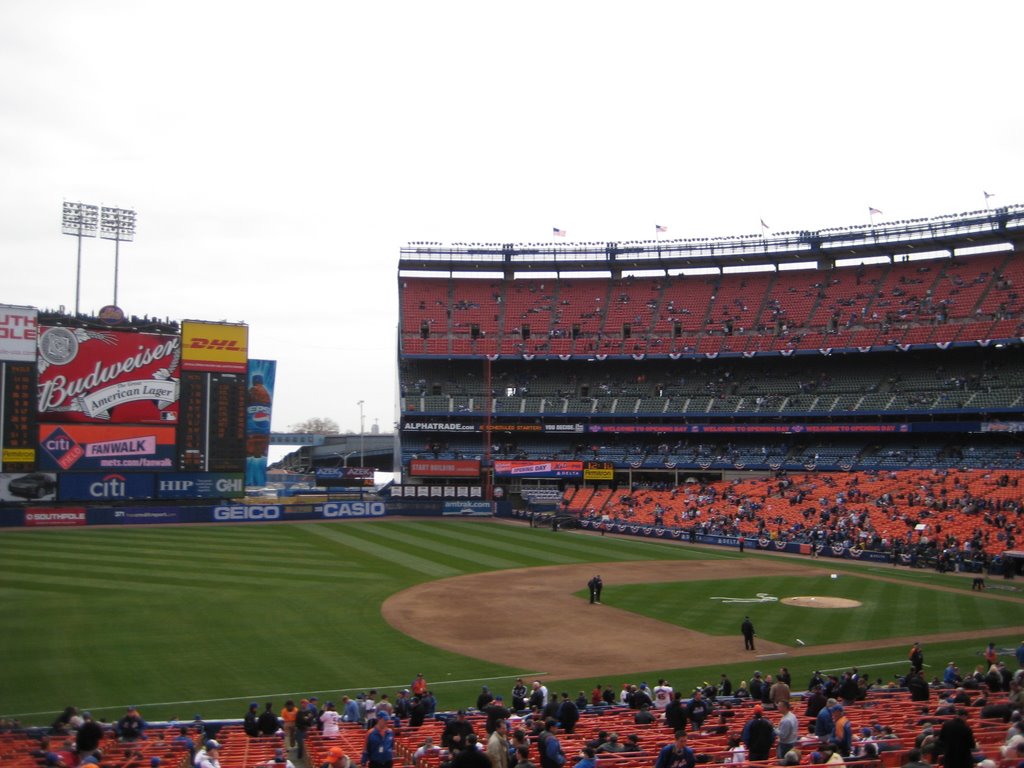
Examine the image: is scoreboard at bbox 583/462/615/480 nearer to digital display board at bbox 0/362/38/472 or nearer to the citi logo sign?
the citi logo sign

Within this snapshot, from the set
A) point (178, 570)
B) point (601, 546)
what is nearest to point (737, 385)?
point (601, 546)

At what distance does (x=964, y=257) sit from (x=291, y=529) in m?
60.9

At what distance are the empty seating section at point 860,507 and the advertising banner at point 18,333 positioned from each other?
137 ft

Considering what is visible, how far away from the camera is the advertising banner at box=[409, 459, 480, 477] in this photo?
3027 inches

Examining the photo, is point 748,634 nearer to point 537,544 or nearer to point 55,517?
point 537,544

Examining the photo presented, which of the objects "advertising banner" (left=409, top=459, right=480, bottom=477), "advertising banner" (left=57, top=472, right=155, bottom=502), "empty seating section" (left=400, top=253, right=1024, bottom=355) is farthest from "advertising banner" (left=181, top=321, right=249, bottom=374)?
"empty seating section" (left=400, top=253, right=1024, bottom=355)

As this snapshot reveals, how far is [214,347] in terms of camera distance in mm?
62281

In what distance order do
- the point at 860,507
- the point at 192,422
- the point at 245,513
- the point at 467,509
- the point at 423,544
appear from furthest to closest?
1. the point at 467,509
2. the point at 245,513
3. the point at 192,422
4. the point at 860,507
5. the point at 423,544

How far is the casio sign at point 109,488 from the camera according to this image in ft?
194

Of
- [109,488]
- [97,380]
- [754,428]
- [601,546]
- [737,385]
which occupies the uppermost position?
Result: [737,385]

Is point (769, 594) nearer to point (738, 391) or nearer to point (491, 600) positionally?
point (491, 600)

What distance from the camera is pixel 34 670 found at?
23.8 metres

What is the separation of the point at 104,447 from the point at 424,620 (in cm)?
3722

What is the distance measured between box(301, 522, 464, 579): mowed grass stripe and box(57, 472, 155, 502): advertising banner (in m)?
11.4
